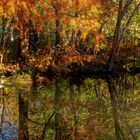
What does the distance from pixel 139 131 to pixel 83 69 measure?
499 inches

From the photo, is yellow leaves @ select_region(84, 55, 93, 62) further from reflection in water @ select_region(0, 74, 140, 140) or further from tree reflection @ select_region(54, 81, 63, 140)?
tree reflection @ select_region(54, 81, 63, 140)

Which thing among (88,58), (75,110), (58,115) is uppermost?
(88,58)

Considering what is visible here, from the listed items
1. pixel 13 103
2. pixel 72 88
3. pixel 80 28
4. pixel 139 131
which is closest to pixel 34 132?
pixel 139 131

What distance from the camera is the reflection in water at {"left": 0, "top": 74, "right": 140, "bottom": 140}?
14773 millimetres

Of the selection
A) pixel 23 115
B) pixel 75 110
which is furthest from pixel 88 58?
pixel 23 115

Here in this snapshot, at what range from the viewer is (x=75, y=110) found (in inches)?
717

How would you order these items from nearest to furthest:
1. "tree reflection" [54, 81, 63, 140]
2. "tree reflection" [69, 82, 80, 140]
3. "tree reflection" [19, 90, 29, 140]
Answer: "tree reflection" [19, 90, 29, 140], "tree reflection" [54, 81, 63, 140], "tree reflection" [69, 82, 80, 140]

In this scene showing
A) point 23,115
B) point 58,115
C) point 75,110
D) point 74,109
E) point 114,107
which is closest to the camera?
point 23,115

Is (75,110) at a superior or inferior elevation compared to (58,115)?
superior

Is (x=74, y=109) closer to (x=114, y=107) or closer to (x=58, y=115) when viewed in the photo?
(x=58, y=115)

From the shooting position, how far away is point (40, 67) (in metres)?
25.5

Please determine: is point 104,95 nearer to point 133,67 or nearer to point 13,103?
point 13,103

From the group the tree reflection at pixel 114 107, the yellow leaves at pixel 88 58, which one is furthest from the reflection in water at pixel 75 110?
the yellow leaves at pixel 88 58

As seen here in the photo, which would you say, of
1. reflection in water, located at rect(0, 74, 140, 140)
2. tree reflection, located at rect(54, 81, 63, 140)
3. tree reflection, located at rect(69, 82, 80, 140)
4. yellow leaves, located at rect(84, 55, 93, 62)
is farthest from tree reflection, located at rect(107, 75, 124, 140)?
tree reflection, located at rect(54, 81, 63, 140)
